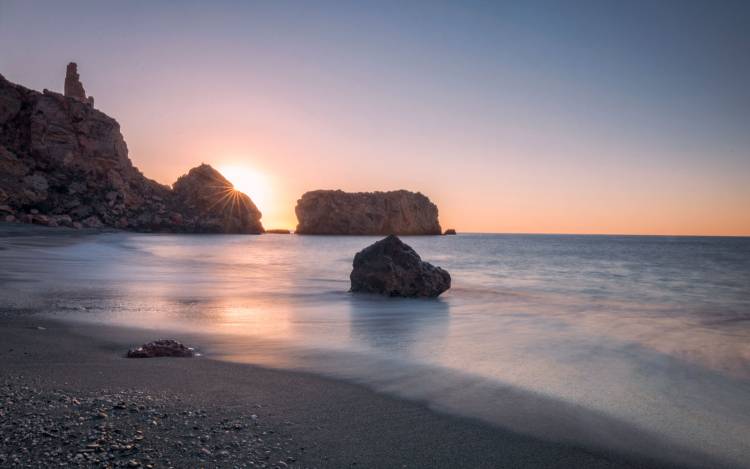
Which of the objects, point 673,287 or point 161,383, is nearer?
point 161,383

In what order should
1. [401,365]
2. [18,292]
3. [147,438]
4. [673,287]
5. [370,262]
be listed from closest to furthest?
[147,438] < [401,365] < [18,292] < [370,262] < [673,287]

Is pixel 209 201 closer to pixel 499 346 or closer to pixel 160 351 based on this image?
pixel 499 346

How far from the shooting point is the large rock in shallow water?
9.19m

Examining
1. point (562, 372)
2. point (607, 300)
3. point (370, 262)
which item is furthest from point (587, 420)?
point (607, 300)

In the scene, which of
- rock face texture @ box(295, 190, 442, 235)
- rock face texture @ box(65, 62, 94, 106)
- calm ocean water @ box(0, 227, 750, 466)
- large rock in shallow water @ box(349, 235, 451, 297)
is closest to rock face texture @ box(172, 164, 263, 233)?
rock face texture @ box(65, 62, 94, 106)

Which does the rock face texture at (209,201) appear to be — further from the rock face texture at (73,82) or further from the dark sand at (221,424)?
the dark sand at (221,424)

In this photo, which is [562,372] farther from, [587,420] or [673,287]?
[673,287]

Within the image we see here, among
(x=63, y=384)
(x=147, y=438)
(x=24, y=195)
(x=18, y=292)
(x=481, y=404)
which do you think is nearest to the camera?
(x=147, y=438)

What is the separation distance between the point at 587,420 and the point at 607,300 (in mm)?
8975

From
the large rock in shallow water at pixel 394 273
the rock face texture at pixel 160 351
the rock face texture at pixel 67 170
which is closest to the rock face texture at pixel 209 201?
the rock face texture at pixel 67 170

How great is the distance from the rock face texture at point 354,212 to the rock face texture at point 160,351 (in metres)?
104

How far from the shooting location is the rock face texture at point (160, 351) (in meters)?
3.55

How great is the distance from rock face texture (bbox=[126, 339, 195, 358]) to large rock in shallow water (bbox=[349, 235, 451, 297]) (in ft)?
18.8

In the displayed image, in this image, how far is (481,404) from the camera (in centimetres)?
303
